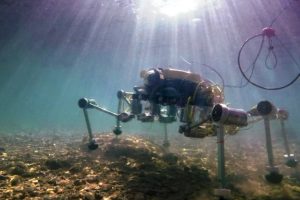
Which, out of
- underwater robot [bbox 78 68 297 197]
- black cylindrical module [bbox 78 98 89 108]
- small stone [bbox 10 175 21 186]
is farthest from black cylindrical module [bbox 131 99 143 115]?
small stone [bbox 10 175 21 186]

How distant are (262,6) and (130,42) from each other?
56.4 ft

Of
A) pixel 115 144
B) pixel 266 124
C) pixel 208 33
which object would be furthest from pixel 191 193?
pixel 208 33

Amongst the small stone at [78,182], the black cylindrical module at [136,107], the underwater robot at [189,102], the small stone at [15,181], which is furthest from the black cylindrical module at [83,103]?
the small stone at [78,182]

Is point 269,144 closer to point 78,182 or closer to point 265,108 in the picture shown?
point 265,108

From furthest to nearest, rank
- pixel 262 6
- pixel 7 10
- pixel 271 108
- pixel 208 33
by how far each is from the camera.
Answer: pixel 208 33 < pixel 7 10 < pixel 262 6 < pixel 271 108

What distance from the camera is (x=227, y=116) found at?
17.7ft

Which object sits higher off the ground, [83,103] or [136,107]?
[83,103]

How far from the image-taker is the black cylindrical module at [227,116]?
17.6 feet

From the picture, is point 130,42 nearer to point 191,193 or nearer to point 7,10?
point 7,10

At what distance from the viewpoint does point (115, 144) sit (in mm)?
11070

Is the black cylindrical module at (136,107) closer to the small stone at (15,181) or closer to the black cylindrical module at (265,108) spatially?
the black cylindrical module at (265,108)

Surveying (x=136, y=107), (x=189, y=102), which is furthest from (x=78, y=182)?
(x=189, y=102)

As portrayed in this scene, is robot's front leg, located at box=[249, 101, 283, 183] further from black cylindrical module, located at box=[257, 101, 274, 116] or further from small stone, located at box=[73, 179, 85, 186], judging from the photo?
small stone, located at box=[73, 179, 85, 186]

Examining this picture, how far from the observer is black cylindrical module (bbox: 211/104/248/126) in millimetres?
5368
